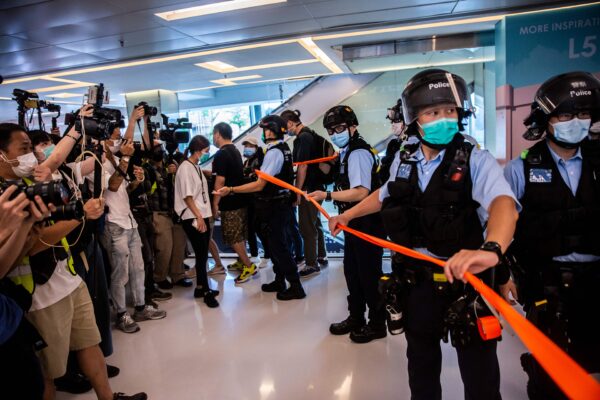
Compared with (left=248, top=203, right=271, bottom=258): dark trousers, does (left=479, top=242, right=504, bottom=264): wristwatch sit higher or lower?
higher

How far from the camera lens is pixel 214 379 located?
9.05ft

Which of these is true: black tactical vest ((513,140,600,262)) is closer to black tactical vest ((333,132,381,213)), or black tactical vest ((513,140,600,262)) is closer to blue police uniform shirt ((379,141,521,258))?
blue police uniform shirt ((379,141,521,258))

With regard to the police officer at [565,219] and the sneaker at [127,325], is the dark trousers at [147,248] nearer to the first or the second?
the sneaker at [127,325]

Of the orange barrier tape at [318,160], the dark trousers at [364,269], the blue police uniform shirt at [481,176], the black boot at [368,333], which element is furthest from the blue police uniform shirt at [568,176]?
the orange barrier tape at [318,160]

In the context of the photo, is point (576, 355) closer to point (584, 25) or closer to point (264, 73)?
point (584, 25)

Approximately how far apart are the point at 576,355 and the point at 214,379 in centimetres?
218

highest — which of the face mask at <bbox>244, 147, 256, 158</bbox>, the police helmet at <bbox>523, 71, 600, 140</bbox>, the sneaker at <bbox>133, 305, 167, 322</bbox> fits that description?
the police helmet at <bbox>523, 71, 600, 140</bbox>

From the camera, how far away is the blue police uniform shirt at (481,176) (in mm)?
1499

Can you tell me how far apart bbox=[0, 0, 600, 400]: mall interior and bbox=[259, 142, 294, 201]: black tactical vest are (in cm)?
7

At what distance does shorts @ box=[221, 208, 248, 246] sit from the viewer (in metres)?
4.69

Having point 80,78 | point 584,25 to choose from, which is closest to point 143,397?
point 584,25

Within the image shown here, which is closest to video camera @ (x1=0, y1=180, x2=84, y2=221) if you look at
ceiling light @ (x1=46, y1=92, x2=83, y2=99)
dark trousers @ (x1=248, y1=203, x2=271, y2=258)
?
dark trousers @ (x1=248, y1=203, x2=271, y2=258)

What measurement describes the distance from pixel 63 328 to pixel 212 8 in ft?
11.3

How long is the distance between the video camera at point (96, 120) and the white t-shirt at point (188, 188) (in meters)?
1.23
